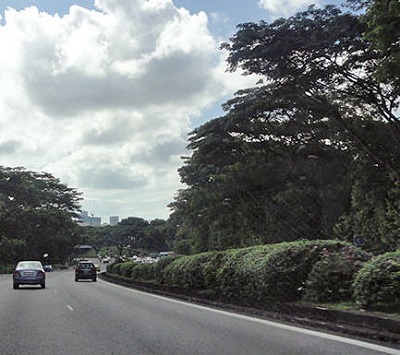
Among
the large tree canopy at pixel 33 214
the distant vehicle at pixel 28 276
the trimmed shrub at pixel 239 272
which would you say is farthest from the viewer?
the large tree canopy at pixel 33 214

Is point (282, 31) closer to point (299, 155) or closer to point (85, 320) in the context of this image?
point (299, 155)

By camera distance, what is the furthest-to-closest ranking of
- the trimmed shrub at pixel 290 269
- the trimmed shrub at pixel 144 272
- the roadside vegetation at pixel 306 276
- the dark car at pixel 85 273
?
the dark car at pixel 85 273
the trimmed shrub at pixel 144 272
the trimmed shrub at pixel 290 269
the roadside vegetation at pixel 306 276

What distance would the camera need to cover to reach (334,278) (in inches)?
525

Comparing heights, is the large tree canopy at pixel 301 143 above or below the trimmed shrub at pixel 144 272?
above

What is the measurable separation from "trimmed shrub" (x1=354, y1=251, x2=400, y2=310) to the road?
1.29m

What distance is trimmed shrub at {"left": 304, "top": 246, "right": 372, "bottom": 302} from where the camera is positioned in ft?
43.4

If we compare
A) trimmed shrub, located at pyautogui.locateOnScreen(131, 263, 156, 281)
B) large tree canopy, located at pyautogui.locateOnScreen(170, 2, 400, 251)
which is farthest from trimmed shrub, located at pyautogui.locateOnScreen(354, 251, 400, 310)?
trimmed shrub, located at pyautogui.locateOnScreen(131, 263, 156, 281)

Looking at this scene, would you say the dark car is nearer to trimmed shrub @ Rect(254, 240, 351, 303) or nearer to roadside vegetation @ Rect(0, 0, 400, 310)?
roadside vegetation @ Rect(0, 0, 400, 310)

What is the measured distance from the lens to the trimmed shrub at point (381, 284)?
10.9 meters

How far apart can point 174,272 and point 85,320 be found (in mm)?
9423

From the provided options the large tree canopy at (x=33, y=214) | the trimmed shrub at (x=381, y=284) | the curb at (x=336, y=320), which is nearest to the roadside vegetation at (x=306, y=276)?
the trimmed shrub at (x=381, y=284)

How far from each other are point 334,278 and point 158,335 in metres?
4.57

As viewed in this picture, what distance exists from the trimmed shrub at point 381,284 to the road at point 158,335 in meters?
1.29

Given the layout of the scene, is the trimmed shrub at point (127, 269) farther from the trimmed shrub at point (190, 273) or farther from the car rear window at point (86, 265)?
the trimmed shrub at point (190, 273)
